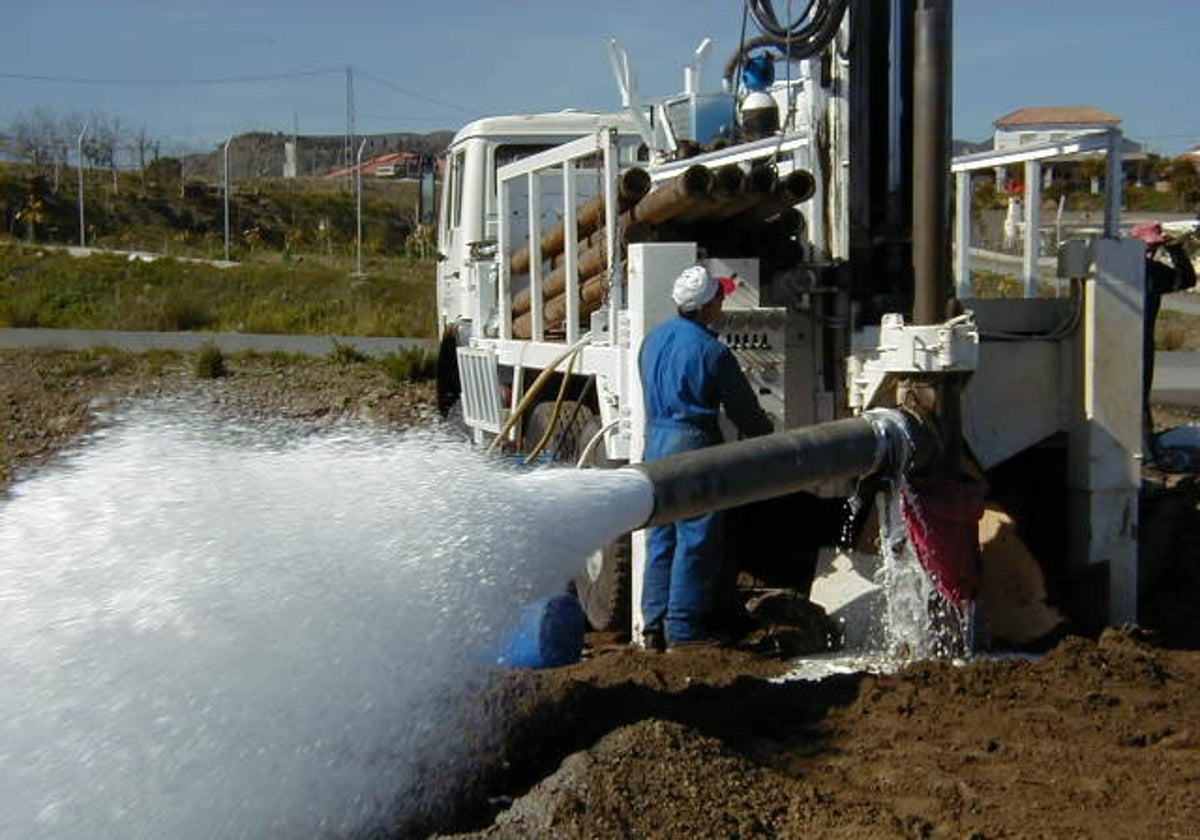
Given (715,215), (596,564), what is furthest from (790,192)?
(596,564)

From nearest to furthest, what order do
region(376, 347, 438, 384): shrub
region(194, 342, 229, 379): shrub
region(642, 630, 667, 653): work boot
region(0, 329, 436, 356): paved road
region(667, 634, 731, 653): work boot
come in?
region(667, 634, 731, 653): work boot < region(642, 630, 667, 653): work boot < region(376, 347, 438, 384): shrub < region(194, 342, 229, 379): shrub < region(0, 329, 436, 356): paved road

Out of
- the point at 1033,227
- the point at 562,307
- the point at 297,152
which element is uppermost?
the point at 297,152

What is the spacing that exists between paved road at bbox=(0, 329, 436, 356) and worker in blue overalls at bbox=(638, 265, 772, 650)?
61.3ft

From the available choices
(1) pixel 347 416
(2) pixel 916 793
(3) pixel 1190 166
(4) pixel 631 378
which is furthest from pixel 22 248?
(2) pixel 916 793

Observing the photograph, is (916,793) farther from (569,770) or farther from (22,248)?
(22,248)

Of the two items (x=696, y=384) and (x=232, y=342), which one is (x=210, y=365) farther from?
(x=696, y=384)

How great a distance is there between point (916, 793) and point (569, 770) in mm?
1109

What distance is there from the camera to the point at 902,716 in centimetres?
551

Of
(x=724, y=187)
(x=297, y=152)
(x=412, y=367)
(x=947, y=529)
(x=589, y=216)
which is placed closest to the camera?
(x=947, y=529)

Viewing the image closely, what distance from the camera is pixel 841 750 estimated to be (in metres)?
5.18

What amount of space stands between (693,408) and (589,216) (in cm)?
214

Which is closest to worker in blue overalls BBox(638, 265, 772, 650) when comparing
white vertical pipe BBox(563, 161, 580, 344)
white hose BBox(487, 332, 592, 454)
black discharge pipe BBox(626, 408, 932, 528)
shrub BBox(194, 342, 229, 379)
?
black discharge pipe BBox(626, 408, 932, 528)

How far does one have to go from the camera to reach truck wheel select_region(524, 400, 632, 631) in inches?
295

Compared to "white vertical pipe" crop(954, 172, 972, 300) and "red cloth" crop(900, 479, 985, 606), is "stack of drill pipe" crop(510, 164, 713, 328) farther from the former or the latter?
"white vertical pipe" crop(954, 172, 972, 300)
